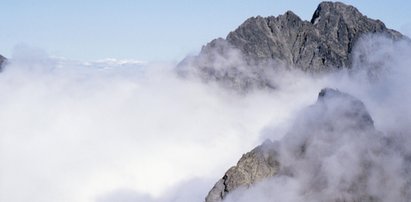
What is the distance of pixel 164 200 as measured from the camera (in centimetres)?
19412

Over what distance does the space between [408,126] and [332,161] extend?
1997cm

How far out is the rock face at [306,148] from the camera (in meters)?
97.2

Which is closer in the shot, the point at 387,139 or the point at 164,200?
the point at 387,139

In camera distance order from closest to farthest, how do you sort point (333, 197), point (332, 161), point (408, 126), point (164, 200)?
point (333, 197) < point (332, 161) < point (408, 126) < point (164, 200)

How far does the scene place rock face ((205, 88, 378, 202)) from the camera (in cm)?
9719

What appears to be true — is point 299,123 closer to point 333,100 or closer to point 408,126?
point 333,100

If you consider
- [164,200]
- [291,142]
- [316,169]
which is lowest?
[316,169]

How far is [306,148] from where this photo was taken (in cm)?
10038

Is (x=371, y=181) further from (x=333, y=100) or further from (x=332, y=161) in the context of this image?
(x=333, y=100)

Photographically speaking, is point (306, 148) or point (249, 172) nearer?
point (249, 172)

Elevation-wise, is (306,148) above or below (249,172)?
above

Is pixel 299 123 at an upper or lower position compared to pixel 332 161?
upper

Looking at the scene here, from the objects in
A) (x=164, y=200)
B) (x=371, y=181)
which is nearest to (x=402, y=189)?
(x=371, y=181)

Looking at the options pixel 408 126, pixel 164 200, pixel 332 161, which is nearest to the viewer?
pixel 332 161
